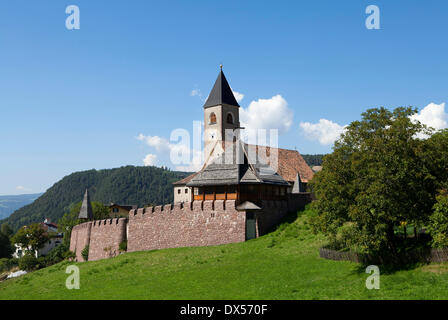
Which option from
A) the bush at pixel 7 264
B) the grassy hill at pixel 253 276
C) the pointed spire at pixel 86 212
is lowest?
the bush at pixel 7 264

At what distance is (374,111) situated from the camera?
887 inches

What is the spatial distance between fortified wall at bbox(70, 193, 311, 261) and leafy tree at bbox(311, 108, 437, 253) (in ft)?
40.8

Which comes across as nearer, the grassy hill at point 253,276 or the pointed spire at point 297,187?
the grassy hill at point 253,276

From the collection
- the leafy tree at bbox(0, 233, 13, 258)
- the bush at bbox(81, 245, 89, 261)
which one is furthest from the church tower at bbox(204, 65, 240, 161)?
the leafy tree at bbox(0, 233, 13, 258)

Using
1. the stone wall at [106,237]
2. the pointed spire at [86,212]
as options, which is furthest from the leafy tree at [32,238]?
the stone wall at [106,237]

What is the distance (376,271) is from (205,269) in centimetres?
A: 1042

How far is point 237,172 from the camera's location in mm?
35469

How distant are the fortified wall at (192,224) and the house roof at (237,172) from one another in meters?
1.77

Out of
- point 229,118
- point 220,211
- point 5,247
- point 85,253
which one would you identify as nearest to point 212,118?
point 229,118

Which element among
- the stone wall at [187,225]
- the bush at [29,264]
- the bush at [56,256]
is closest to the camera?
the stone wall at [187,225]

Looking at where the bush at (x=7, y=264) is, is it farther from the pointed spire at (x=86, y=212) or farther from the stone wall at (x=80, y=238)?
the stone wall at (x=80, y=238)

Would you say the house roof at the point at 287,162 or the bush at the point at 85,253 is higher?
the house roof at the point at 287,162

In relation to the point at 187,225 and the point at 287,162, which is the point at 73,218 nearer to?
the point at 287,162

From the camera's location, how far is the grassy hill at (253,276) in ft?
58.9
